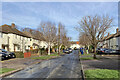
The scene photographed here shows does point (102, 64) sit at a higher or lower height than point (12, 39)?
lower

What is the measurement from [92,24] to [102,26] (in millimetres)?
1526

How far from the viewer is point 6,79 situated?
8062mm

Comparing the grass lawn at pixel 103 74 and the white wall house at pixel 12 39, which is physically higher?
the white wall house at pixel 12 39

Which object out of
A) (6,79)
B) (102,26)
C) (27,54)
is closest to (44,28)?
(27,54)

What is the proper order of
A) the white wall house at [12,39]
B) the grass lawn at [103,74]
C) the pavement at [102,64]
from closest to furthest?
1. the grass lawn at [103,74]
2. the pavement at [102,64]
3. the white wall house at [12,39]

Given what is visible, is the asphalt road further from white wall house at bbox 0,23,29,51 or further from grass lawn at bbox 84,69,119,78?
white wall house at bbox 0,23,29,51

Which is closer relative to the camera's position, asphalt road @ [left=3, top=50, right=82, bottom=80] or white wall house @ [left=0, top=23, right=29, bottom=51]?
asphalt road @ [left=3, top=50, right=82, bottom=80]

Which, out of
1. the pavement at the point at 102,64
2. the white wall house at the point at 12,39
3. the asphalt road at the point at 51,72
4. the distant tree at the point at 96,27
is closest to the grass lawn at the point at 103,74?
the asphalt road at the point at 51,72

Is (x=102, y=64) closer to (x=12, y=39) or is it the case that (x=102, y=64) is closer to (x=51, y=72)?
(x=51, y=72)

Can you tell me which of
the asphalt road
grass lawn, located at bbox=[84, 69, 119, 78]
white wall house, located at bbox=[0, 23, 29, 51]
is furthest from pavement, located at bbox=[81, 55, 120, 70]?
white wall house, located at bbox=[0, 23, 29, 51]

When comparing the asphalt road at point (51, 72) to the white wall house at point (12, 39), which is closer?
the asphalt road at point (51, 72)

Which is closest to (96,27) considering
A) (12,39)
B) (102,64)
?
(102,64)

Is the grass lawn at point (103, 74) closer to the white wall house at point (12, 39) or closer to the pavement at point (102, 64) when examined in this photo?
the pavement at point (102, 64)

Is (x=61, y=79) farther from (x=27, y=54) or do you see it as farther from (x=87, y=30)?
(x=27, y=54)
